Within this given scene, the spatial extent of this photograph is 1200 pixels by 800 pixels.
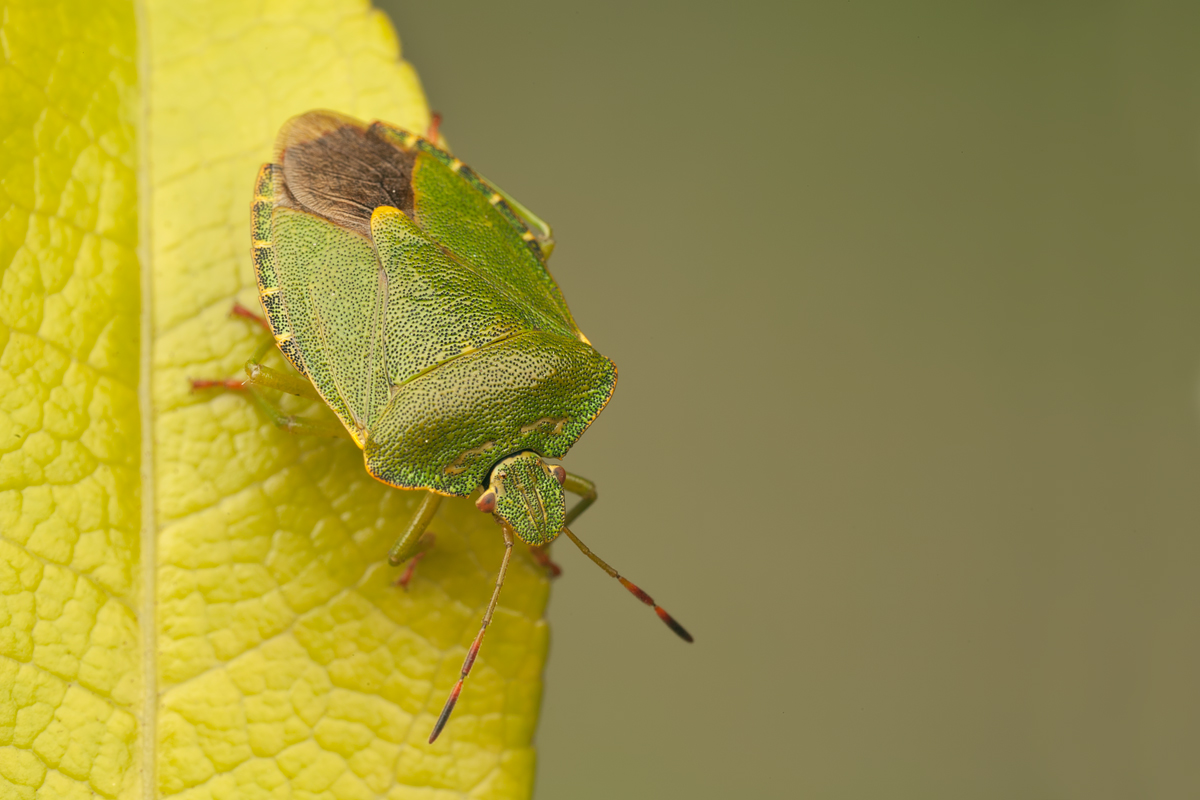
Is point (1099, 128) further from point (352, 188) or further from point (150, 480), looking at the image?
point (150, 480)

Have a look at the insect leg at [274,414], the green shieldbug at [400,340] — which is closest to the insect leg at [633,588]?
the green shieldbug at [400,340]

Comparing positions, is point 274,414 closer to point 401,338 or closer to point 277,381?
point 277,381

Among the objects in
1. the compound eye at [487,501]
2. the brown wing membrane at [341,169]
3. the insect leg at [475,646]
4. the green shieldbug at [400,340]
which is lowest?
the insect leg at [475,646]

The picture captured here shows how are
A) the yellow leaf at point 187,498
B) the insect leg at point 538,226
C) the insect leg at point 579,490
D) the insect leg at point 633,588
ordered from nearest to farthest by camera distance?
the yellow leaf at point 187,498 < the insect leg at point 633,588 < the insect leg at point 579,490 < the insect leg at point 538,226

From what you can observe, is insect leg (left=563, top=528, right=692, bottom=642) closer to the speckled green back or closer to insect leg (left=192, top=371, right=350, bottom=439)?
the speckled green back

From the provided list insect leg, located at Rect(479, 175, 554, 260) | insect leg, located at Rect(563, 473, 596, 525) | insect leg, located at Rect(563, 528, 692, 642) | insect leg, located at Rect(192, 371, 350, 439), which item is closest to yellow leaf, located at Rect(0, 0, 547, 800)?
insect leg, located at Rect(192, 371, 350, 439)

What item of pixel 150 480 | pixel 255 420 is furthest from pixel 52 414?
pixel 255 420

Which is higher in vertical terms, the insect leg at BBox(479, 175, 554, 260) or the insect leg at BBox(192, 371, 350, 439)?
the insect leg at BBox(479, 175, 554, 260)

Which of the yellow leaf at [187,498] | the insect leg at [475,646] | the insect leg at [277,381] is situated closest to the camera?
the yellow leaf at [187,498]

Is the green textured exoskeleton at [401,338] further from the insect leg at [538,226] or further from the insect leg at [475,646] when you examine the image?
the insect leg at [538,226]
